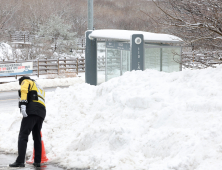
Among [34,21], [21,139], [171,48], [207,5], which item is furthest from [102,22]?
[21,139]

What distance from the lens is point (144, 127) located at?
5.89m

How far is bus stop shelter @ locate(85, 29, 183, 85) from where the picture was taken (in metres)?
11.6

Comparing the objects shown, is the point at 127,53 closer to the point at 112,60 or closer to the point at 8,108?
the point at 112,60

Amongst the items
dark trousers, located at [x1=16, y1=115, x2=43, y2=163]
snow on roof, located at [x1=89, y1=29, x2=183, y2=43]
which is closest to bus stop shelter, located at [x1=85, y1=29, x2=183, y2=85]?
snow on roof, located at [x1=89, y1=29, x2=183, y2=43]

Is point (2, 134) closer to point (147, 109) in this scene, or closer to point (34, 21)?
point (147, 109)

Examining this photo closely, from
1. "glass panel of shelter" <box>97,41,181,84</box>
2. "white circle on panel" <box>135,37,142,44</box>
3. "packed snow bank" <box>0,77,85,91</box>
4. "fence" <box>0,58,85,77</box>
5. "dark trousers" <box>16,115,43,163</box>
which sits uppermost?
"white circle on panel" <box>135,37,142,44</box>

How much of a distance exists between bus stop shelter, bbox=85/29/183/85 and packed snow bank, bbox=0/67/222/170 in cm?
319

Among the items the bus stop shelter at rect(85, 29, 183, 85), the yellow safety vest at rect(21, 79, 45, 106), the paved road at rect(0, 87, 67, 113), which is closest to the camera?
the yellow safety vest at rect(21, 79, 45, 106)

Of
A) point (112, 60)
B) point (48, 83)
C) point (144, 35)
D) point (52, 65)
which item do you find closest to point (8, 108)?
point (112, 60)

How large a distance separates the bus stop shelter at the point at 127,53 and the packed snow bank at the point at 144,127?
10.5 feet

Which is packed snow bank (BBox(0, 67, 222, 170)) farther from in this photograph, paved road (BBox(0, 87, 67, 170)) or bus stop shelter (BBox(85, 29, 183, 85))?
bus stop shelter (BBox(85, 29, 183, 85))

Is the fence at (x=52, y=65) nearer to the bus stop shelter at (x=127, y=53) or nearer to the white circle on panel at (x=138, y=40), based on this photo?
the bus stop shelter at (x=127, y=53)

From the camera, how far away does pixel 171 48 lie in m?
12.6

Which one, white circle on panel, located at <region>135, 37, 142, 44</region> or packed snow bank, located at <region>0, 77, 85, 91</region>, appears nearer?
white circle on panel, located at <region>135, 37, 142, 44</region>
